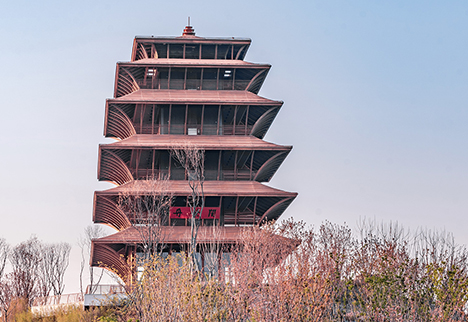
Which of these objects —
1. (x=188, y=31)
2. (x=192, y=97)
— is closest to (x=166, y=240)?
(x=192, y=97)

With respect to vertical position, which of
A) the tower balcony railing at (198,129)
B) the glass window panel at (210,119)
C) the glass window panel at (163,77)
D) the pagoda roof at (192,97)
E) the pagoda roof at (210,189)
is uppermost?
the glass window panel at (163,77)

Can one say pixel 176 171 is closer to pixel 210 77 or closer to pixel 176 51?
pixel 210 77

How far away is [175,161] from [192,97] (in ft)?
16.5

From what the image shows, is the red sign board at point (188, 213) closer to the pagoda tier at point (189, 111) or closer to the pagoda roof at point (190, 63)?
the pagoda tier at point (189, 111)

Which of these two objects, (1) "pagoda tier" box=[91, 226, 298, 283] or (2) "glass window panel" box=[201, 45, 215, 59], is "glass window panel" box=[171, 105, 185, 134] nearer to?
(2) "glass window panel" box=[201, 45, 215, 59]

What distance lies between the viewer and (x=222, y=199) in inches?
1598

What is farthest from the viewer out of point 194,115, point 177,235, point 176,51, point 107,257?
point 176,51

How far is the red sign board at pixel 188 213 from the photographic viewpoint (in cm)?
3975

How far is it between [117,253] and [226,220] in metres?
7.78

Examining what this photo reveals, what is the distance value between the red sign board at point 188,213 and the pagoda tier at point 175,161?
2.42 m

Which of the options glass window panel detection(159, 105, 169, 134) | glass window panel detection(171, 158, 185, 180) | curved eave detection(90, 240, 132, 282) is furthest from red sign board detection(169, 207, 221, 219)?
glass window panel detection(159, 105, 169, 134)

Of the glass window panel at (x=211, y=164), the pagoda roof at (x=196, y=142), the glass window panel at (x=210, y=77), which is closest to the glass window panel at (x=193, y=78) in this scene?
the glass window panel at (x=210, y=77)

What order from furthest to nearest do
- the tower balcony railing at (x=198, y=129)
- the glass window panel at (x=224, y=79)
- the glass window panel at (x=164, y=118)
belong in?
the glass window panel at (x=224, y=79)
the glass window panel at (x=164, y=118)
the tower balcony railing at (x=198, y=129)

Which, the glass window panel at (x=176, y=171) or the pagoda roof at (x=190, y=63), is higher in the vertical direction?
the pagoda roof at (x=190, y=63)
